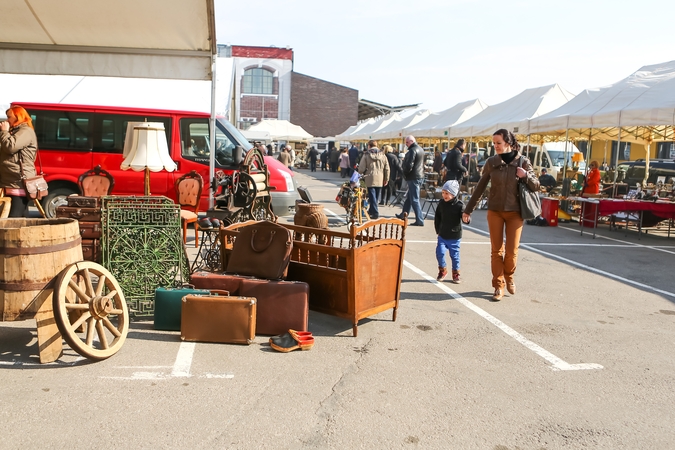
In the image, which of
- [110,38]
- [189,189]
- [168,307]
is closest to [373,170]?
[189,189]

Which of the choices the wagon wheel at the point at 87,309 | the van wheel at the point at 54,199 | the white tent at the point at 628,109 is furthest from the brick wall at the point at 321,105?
the wagon wheel at the point at 87,309

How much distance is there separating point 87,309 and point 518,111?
55.9ft

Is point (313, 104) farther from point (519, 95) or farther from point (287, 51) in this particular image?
point (519, 95)

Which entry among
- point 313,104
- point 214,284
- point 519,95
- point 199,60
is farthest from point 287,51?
point 214,284

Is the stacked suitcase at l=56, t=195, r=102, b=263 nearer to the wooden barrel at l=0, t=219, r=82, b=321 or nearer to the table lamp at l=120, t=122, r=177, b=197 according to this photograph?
the table lamp at l=120, t=122, r=177, b=197

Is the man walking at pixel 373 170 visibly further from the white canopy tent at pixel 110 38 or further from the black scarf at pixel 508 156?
the black scarf at pixel 508 156

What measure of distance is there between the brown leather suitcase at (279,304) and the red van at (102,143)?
6040 mm

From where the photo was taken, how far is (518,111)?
1920cm

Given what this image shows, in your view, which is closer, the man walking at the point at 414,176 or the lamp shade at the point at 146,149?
the lamp shade at the point at 146,149

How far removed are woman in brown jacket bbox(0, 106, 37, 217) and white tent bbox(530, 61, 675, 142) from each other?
11052 mm

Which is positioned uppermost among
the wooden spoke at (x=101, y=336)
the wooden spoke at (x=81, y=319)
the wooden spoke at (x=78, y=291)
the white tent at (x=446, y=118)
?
the white tent at (x=446, y=118)

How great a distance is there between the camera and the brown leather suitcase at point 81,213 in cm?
636

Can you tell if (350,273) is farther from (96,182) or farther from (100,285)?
(96,182)

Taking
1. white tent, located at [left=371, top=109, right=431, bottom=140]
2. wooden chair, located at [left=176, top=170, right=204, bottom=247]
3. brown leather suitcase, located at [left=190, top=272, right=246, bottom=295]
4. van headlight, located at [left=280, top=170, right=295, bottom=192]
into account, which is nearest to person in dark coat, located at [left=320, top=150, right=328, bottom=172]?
white tent, located at [left=371, top=109, right=431, bottom=140]
